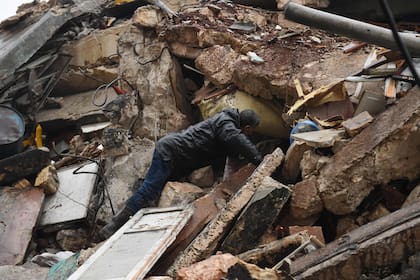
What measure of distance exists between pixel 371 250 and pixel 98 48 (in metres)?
7.96

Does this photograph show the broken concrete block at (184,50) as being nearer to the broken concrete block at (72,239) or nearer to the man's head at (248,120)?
the man's head at (248,120)

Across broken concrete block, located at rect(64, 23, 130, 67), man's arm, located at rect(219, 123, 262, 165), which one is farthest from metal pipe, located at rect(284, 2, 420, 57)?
broken concrete block, located at rect(64, 23, 130, 67)

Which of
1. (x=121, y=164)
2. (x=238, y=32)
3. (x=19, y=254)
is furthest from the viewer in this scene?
(x=238, y=32)

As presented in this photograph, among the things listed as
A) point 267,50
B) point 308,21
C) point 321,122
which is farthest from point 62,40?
point 308,21

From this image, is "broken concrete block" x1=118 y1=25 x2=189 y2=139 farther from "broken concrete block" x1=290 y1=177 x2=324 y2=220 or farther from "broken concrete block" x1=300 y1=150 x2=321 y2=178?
Result: "broken concrete block" x1=290 y1=177 x2=324 y2=220

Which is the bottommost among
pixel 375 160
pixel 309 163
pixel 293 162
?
pixel 293 162

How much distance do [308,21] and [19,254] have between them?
4.55 m

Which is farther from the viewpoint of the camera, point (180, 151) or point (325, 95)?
point (180, 151)

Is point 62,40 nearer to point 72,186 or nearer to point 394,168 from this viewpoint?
point 72,186

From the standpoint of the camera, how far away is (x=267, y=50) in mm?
6664

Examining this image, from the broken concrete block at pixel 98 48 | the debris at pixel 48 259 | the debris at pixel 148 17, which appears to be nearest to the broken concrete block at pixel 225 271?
the debris at pixel 48 259

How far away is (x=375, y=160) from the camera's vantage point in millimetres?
3988

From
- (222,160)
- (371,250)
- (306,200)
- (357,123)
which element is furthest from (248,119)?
(371,250)

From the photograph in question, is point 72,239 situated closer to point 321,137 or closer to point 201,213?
point 201,213
